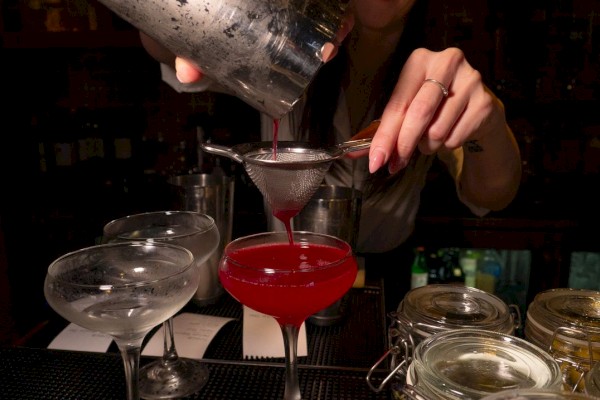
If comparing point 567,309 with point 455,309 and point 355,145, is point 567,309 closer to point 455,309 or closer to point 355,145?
point 455,309

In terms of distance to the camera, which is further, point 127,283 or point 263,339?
point 263,339

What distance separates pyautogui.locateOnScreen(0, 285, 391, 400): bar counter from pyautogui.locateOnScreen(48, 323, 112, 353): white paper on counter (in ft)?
0.09

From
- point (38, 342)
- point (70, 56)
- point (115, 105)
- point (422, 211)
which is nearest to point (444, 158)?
point (422, 211)

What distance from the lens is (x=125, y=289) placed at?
2.61 feet

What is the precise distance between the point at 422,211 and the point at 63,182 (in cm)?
232

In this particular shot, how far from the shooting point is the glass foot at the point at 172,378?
3.42ft

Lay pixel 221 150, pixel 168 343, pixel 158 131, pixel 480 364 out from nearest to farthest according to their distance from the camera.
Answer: pixel 480 364 → pixel 221 150 → pixel 168 343 → pixel 158 131

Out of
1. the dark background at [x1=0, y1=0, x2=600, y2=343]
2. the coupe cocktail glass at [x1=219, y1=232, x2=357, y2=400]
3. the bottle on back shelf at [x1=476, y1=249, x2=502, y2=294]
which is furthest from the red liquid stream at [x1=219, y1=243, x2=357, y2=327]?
the bottle on back shelf at [x1=476, y1=249, x2=502, y2=294]

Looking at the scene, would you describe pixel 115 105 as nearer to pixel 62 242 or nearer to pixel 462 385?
pixel 62 242

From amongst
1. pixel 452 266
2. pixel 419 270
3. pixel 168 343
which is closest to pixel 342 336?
pixel 168 343

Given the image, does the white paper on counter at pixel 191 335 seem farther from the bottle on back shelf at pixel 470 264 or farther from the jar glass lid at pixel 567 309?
the bottle on back shelf at pixel 470 264

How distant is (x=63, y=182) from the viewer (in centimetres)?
347

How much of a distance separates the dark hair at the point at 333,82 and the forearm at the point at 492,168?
0.32 m

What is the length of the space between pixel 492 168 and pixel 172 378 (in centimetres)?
→ 123
